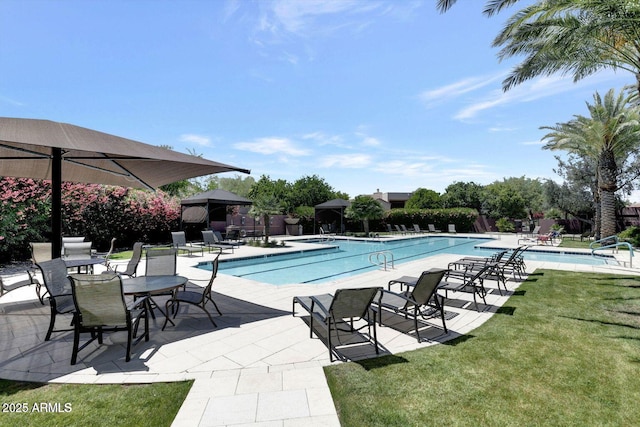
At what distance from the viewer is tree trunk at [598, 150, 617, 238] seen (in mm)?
15719

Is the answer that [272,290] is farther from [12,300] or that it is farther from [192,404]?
[12,300]

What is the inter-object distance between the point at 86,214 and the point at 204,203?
498 centimetres

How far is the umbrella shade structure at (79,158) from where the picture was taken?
3.27 m

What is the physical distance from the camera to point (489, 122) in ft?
66.3

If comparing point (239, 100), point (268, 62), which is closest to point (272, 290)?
point (268, 62)

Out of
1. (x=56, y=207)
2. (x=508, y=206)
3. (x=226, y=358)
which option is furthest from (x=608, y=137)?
(x=56, y=207)

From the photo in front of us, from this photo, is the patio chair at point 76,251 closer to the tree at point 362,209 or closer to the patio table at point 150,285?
the patio table at point 150,285

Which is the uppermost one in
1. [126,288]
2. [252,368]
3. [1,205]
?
[1,205]

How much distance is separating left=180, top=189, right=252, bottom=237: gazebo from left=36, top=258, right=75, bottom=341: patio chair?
451 inches

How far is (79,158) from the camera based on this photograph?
17.7ft

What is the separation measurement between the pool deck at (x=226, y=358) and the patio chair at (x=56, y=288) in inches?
17.2

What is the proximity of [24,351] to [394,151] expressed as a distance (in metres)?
33.9

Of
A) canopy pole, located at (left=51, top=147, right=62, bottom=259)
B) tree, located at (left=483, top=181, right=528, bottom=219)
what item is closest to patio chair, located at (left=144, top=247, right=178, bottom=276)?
canopy pole, located at (left=51, top=147, right=62, bottom=259)

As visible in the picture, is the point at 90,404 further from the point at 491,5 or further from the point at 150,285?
the point at 491,5
